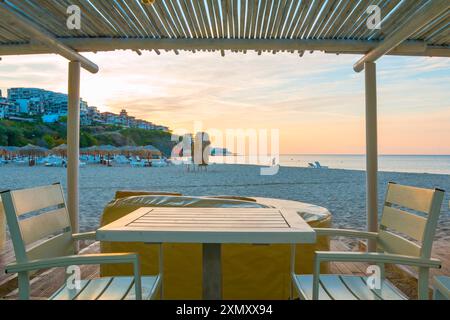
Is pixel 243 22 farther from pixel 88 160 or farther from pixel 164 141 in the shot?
pixel 164 141

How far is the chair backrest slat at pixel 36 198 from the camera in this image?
1.29 metres

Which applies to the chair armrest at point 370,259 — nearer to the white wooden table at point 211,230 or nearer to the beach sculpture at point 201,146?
the white wooden table at point 211,230

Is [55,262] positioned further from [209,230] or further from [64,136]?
[64,136]

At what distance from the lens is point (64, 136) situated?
164 feet

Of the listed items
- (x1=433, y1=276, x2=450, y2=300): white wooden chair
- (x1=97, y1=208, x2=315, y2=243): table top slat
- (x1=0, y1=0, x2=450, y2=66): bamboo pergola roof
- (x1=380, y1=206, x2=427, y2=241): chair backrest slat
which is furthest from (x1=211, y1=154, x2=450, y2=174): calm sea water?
(x1=97, y1=208, x2=315, y2=243): table top slat

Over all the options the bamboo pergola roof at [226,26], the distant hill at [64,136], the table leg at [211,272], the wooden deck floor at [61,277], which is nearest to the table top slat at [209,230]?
the table leg at [211,272]

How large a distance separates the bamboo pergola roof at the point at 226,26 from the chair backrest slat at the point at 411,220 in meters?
1.49

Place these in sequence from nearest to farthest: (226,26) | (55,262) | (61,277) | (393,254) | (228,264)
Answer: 1. (55,262)
2. (393,254)
3. (228,264)
4. (61,277)
5. (226,26)

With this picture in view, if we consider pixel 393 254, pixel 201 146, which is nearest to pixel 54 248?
pixel 393 254

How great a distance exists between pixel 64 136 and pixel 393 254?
177 ft

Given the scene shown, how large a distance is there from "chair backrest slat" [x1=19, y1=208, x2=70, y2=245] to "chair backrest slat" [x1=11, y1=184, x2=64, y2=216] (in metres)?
0.04

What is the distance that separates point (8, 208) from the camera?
1212 millimetres

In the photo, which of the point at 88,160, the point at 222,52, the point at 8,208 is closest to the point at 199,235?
the point at 8,208

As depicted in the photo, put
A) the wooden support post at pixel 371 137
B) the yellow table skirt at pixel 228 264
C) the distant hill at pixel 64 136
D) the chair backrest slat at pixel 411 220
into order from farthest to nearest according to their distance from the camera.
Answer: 1. the distant hill at pixel 64 136
2. the wooden support post at pixel 371 137
3. the yellow table skirt at pixel 228 264
4. the chair backrest slat at pixel 411 220
